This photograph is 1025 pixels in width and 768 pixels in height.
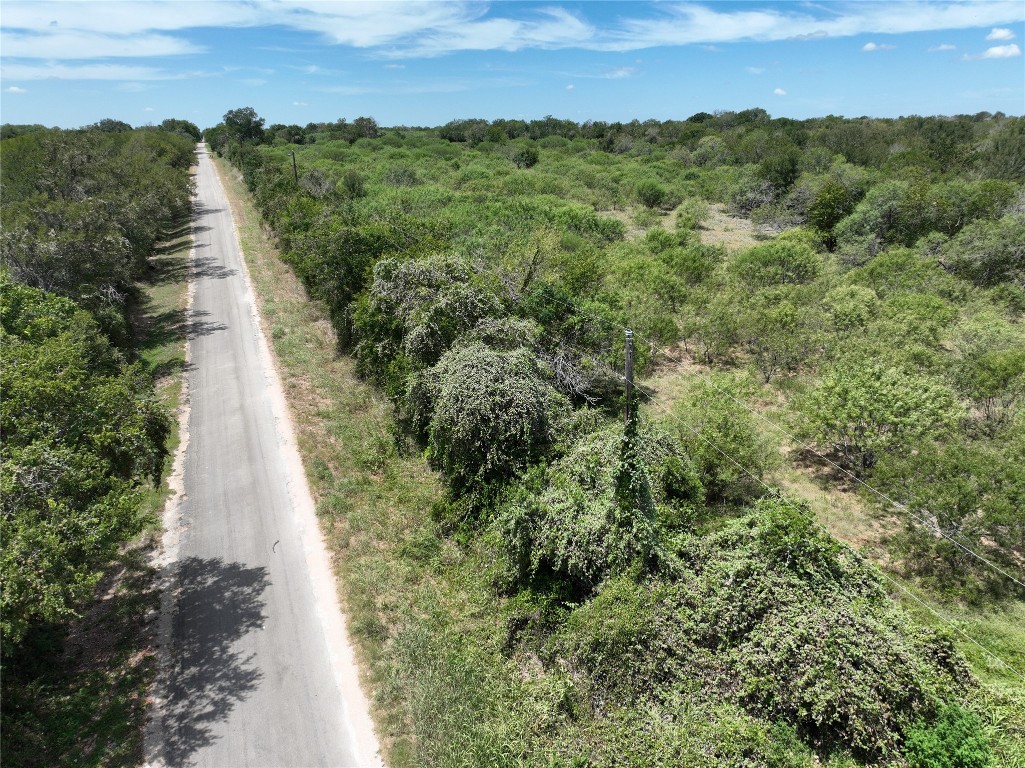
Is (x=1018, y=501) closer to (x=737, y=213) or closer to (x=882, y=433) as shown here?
(x=882, y=433)

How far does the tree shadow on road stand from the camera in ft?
34.5

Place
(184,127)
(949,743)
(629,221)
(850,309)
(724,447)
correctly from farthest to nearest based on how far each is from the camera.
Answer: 1. (184,127)
2. (629,221)
3. (850,309)
4. (724,447)
5. (949,743)

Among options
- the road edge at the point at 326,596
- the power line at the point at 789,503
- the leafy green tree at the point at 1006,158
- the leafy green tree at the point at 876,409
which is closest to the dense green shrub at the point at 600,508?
the power line at the point at 789,503

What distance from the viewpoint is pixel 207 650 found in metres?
12.1

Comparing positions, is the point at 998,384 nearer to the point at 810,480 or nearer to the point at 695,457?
the point at 810,480

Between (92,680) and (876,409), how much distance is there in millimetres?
21547

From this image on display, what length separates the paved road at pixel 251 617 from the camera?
10336 mm

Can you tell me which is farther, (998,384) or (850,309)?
(850,309)

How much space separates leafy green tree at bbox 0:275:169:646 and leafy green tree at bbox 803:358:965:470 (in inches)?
767

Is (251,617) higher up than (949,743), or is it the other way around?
(949,743)

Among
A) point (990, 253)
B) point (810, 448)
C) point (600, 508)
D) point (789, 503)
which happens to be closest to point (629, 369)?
point (600, 508)

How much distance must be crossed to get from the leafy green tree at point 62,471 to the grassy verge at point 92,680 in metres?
0.87

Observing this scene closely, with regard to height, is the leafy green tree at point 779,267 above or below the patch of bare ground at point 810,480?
above

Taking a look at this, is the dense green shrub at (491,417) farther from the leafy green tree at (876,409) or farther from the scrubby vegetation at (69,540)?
the leafy green tree at (876,409)
